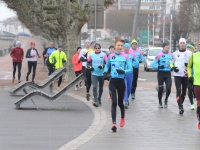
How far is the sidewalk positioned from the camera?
9.49m

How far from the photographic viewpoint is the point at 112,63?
11203mm

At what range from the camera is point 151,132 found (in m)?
10.9

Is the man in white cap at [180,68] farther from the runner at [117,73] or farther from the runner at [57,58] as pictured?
the runner at [57,58]

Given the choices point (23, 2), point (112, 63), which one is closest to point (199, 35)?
point (23, 2)

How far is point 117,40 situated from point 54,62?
9012 millimetres

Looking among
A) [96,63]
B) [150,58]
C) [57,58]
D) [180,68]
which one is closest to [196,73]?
[180,68]

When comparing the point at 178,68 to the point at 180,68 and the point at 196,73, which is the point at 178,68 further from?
the point at 196,73

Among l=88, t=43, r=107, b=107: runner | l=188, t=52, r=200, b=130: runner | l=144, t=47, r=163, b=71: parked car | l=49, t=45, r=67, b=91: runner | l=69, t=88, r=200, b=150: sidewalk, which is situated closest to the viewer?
l=69, t=88, r=200, b=150: sidewalk

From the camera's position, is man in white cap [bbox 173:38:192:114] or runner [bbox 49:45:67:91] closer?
man in white cap [bbox 173:38:192:114]

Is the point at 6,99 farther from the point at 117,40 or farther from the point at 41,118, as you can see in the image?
the point at 117,40

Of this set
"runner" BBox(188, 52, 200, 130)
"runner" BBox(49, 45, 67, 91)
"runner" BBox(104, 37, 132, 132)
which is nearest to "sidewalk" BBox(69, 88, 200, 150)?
"runner" BBox(104, 37, 132, 132)

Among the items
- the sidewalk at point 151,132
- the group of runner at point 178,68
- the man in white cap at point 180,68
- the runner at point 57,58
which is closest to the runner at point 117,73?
the sidewalk at point 151,132

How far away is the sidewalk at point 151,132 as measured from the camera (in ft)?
31.1

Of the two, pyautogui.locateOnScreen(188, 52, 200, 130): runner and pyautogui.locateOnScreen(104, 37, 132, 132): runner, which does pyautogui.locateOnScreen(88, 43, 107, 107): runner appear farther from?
pyautogui.locateOnScreen(188, 52, 200, 130): runner
